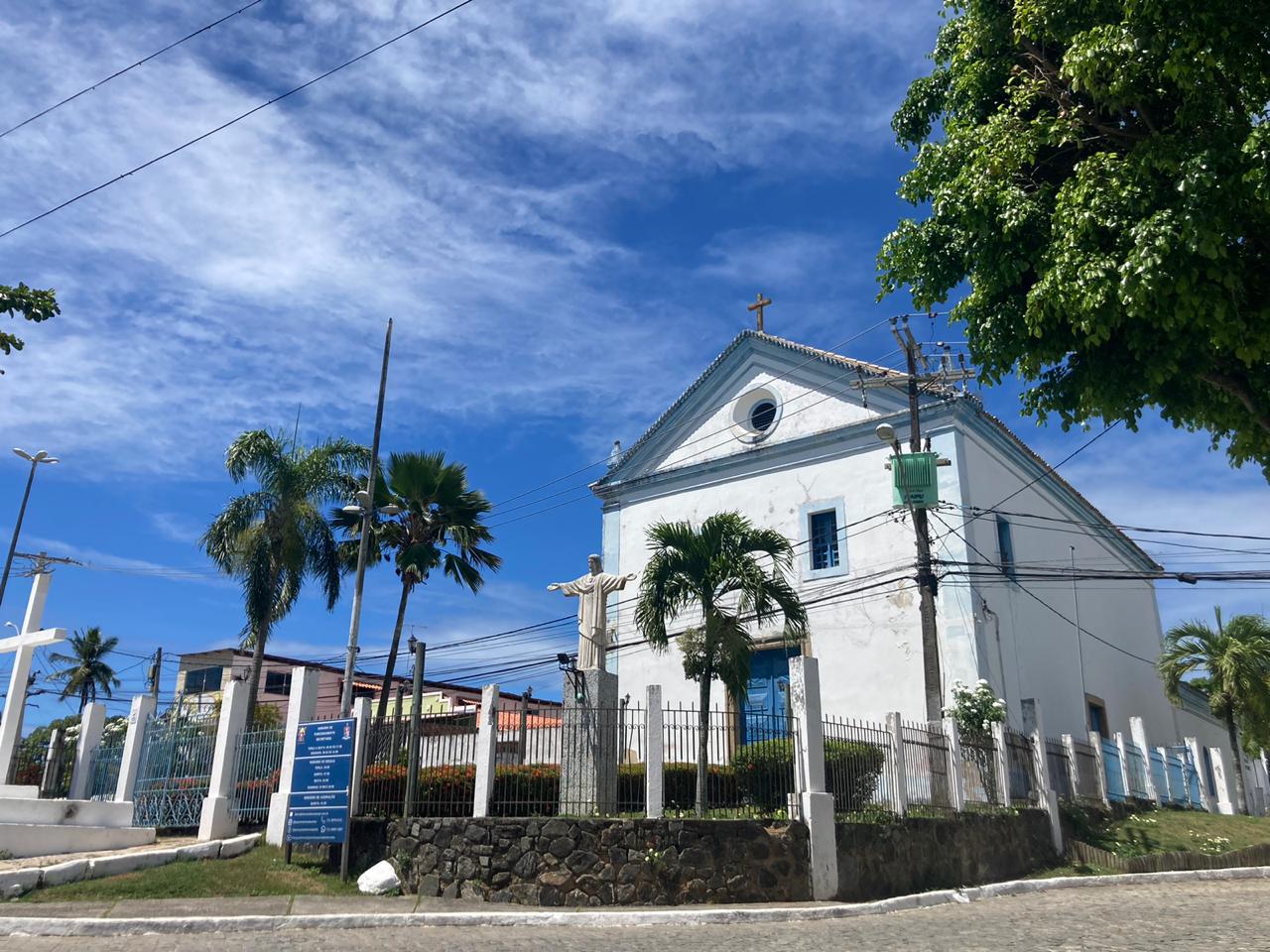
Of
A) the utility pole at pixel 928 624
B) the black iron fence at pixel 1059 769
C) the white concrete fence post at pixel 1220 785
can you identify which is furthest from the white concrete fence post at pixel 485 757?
the white concrete fence post at pixel 1220 785

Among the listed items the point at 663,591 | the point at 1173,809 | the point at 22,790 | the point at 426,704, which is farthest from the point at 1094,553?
the point at 22,790

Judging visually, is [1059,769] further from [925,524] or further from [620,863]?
Result: [620,863]

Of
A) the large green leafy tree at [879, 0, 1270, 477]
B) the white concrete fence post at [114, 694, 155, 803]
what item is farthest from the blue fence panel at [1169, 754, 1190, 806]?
the white concrete fence post at [114, 694, 155, 803]

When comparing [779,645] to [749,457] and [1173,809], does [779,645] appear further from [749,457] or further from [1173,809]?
[1173,809]

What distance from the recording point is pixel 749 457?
25.6 m

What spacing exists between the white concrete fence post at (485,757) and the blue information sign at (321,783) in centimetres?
168

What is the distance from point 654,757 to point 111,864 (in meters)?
6.65

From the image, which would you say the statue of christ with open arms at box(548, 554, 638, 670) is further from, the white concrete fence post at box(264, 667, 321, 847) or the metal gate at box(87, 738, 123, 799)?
the metal gate at box(87, 738, 123, 799)

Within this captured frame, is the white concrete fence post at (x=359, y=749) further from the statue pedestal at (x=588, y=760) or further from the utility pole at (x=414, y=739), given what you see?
the statue pedestal at (x=588, y=760)

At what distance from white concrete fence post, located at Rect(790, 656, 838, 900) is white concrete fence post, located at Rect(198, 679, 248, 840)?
27.2ft

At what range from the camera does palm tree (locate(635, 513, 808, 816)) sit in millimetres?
15086

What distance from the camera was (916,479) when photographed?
1906 centimetres

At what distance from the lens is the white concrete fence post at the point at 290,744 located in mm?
14719

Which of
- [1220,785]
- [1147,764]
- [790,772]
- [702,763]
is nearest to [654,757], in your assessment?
[702,763]
